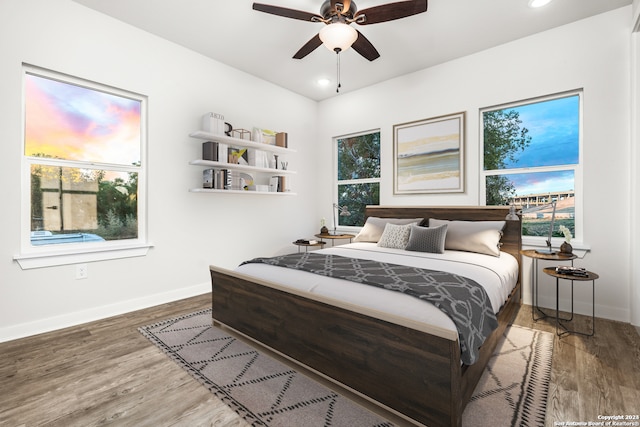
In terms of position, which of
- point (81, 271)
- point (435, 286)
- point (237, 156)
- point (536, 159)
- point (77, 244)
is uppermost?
point (237, 156)

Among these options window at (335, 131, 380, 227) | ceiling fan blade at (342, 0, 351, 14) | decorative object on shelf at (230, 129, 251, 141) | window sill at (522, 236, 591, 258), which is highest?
ceiling fan blade at (342, 0, 351, 14)

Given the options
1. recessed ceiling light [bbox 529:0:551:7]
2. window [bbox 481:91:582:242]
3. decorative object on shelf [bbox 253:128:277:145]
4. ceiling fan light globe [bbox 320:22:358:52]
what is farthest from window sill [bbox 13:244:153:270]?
recessed ceiling light [bbox 529:0:551:7]

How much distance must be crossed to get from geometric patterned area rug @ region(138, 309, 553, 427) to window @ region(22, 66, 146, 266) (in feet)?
4.01

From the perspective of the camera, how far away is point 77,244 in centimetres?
291

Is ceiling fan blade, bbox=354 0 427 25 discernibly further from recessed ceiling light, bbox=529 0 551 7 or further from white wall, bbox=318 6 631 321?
white wall, bbox=318 6 631 321

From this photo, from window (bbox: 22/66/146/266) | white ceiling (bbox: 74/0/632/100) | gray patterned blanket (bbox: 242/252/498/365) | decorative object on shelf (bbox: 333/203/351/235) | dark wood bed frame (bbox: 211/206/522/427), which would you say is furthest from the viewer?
decorative object on shelf (bbox: 333/203/351/235)

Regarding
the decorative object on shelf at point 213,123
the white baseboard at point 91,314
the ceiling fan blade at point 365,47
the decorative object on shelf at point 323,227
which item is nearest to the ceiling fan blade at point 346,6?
the ceiling fan blade at point 365,47

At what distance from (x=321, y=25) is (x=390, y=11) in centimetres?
92

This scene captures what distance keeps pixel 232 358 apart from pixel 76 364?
1.04 meters

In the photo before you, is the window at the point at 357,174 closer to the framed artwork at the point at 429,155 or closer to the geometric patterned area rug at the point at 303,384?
the framed artwork at the point at 429,155

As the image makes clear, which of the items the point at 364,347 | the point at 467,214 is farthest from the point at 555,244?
the point at 364,347

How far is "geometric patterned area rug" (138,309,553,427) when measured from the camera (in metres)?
1.60

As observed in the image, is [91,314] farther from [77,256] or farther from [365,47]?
[365,47]

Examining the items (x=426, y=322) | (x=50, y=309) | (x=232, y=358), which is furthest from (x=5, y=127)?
(x=426, y=322)
